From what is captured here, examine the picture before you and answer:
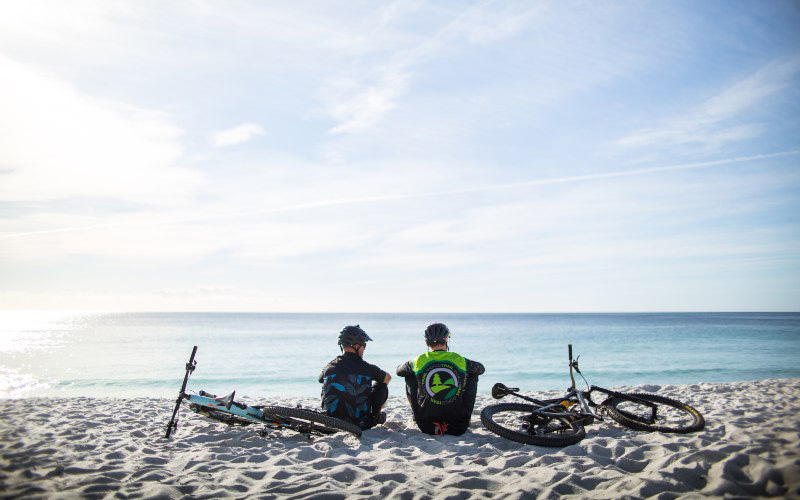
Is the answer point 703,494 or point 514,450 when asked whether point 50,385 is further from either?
point 703,494

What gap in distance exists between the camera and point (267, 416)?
724 centimetres

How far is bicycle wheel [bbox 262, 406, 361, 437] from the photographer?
6656mm

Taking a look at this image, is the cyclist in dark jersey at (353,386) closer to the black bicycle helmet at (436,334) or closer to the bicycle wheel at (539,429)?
the black bicycle helmet at (436,334)

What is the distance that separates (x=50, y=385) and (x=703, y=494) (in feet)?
83.3

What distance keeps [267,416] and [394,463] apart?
8.80ft

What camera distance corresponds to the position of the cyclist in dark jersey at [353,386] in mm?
7043

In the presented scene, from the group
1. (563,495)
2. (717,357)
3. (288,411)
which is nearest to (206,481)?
(288,411)

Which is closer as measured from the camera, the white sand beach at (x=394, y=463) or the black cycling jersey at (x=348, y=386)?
the white sand beach at (x=394, y=463)

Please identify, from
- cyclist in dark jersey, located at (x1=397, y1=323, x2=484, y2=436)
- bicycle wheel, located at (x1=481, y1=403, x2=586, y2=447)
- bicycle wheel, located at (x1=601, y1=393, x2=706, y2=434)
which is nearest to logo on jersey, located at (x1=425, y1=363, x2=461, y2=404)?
cyclist in dark jersey, located at (x1=397, y1=323, x2=484, y2=436)

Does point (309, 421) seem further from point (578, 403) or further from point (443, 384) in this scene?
point (578, 403)

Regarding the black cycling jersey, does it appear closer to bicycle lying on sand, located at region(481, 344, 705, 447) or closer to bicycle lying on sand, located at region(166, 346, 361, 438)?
bicycle lying on sand, located at region(166, 346, 361, 438)

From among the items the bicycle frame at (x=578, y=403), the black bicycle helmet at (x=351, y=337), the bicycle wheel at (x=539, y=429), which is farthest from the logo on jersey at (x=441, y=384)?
the black bicycle helmet at (x=351, y=337)

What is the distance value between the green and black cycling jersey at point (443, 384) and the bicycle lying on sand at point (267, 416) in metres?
1.18

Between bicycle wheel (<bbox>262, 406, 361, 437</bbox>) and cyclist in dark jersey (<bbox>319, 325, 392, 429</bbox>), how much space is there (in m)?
0.31
